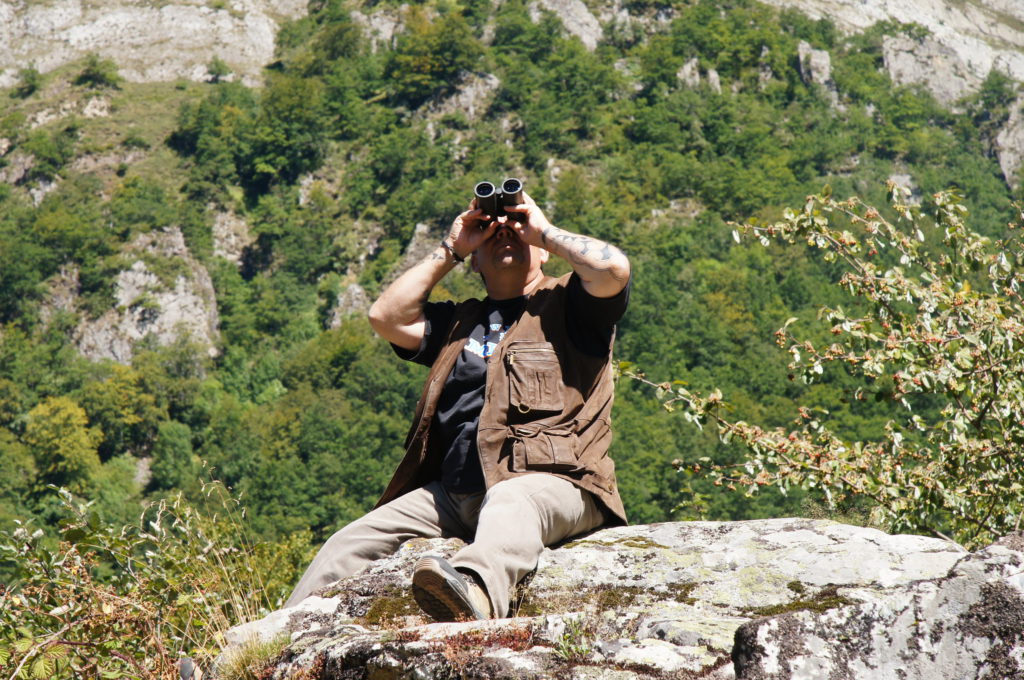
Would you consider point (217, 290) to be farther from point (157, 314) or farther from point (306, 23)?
point (306, 23)

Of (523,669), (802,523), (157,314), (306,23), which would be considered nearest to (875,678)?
(523,669)

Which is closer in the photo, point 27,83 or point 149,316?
point 149,316

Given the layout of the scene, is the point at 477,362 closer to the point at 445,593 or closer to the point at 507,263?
the point at 507,263

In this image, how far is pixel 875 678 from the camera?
262 cm

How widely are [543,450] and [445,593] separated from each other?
863 millimetres

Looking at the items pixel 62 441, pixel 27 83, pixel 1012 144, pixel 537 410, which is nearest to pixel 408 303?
pixel 537 410

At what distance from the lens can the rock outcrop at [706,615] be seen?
263 cm

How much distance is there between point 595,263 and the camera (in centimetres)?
414

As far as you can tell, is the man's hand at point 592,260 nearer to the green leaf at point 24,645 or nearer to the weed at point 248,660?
the weed at point 248,660

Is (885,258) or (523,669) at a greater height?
(523,669)

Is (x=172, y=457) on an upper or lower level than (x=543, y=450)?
lower

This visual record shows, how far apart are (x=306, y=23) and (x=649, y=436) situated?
274 feet

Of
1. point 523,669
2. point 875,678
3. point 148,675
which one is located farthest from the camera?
point 148,675

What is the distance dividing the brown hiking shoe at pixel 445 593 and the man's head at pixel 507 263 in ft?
4.85
